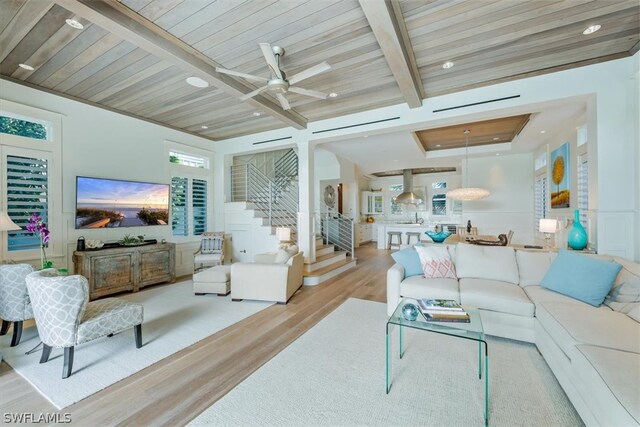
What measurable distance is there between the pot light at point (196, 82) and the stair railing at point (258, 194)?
2844 millimetres

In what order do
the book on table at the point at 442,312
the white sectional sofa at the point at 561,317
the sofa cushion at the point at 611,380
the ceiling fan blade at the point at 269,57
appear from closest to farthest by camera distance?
Answer: the sofa cushion at the point at 611,380, the white sectional sofa at the point at 561,317, the book on table at the point at 442,312, the ceiling fan blade at the point at 269,57

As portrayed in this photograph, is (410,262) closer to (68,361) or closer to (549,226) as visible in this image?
(549,226)

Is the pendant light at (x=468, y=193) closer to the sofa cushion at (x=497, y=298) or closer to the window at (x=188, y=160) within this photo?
the sofa cushion at (x=497, y=298)

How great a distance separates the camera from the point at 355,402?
5.99 feet

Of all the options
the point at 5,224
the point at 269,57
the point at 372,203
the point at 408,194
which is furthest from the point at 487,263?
the point at 372,203

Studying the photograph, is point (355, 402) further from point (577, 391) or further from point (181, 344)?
point (181, 344)

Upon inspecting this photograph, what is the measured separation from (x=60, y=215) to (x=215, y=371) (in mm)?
3748

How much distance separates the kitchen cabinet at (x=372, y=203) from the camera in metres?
11.6

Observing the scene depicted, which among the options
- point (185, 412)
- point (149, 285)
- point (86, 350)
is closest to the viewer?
point (185, 412)

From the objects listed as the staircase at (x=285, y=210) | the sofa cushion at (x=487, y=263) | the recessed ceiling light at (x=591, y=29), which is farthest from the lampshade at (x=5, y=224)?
the recessed ceiling light at (x=591, y=29)

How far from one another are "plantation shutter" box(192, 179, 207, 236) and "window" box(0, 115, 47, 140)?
2.53m

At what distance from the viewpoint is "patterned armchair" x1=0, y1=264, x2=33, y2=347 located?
257 centimetres

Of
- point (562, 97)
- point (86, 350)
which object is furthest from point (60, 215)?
point (562, 97)

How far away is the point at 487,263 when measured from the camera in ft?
10.5
